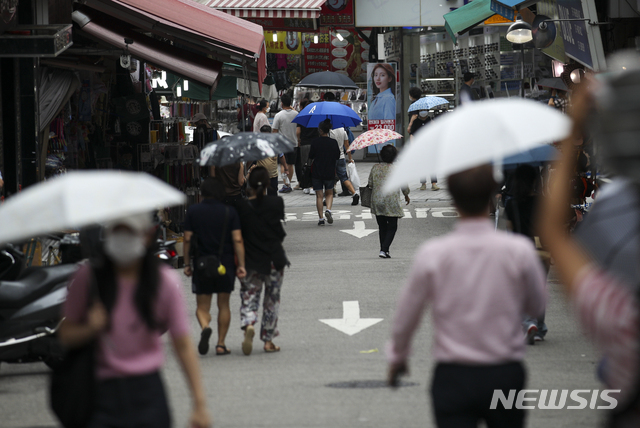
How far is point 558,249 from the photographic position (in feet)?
10.1

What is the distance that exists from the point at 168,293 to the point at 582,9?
37.6 feet

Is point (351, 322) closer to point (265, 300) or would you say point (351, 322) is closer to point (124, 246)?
point (265, 300)

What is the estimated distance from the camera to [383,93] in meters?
27.1

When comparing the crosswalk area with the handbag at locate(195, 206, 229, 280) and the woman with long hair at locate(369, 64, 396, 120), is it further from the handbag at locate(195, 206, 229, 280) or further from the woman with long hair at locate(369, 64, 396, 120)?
the handbag at locate(195, 206, 229, 280)

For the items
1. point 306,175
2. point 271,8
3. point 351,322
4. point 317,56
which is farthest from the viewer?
point 317,56

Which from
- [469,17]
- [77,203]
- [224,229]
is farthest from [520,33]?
[77,203]

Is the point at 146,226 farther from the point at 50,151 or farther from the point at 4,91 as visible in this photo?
the point at 50,151

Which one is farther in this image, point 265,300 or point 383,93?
point 383,93

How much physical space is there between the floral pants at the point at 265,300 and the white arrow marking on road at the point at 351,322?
107 cm

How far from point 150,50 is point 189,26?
172 cm

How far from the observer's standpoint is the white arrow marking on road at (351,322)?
9.66 meters

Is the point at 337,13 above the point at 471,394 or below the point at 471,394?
above

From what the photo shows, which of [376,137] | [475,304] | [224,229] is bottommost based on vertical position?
[224,229]

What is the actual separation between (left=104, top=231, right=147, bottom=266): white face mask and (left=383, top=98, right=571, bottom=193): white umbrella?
1.08 metres
